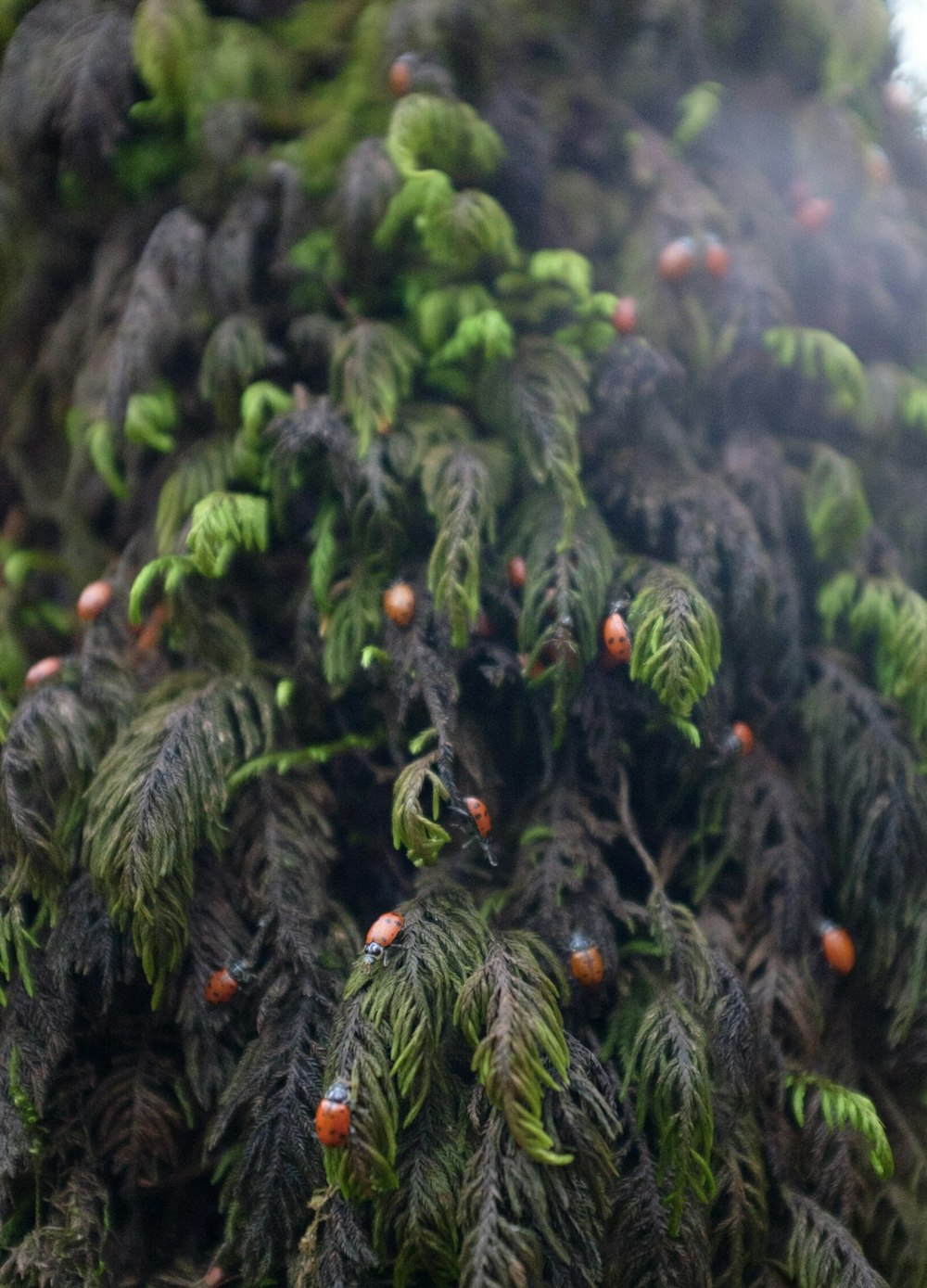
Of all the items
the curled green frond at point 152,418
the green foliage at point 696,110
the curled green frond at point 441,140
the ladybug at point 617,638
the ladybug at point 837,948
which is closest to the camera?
the ladybug at point 617,638

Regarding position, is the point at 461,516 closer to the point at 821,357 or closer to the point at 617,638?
the point at 617,638

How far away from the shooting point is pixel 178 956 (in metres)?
1.53

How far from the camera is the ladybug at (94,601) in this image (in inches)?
74.9

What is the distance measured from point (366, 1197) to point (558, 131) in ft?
7.80

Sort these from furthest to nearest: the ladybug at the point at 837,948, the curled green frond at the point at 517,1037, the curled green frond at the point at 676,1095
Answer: the ladybug at the point at 837,948
the curled green frond at the point at 676,1095
the curled green frond at the point at 517,1037

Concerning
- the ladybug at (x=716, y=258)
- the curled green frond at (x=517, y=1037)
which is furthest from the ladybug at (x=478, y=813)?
the ladybug at (x=716, y=258)

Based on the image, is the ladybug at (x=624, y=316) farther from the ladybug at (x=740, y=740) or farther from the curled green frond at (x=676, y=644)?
the ladybug at (x=740, y=740)

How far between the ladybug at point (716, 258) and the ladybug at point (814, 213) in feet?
1.35

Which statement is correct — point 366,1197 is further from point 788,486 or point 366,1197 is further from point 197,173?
point 197,173

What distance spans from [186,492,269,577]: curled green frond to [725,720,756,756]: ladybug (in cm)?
100

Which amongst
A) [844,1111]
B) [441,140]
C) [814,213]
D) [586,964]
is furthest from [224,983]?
[814,213]

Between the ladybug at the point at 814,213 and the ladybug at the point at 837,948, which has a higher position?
the ladybug at the point at 814,213

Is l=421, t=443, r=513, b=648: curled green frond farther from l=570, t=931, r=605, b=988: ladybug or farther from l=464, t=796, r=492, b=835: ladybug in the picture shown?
l=570, t=931, r=605, b=988: ladybug

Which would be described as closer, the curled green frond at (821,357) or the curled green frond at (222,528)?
the curled green frond at (222,528)
